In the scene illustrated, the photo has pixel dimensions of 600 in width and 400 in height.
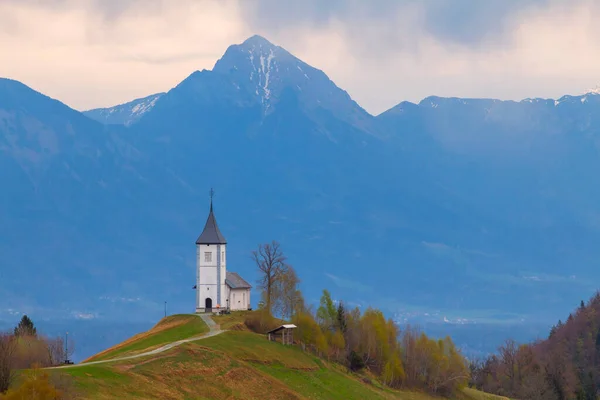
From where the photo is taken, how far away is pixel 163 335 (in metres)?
109

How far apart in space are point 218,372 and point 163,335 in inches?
811

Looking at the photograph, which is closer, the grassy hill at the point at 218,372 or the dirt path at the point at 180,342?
the grassy hill at the point at 218,372

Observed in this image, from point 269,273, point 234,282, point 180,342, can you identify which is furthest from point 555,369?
point 180,342

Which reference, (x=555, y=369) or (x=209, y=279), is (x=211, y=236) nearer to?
(x=209, y=279)

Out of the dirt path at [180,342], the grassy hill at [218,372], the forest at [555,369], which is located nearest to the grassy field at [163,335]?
the grassy hill at [218,372]

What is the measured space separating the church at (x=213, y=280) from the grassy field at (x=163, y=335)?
554cm

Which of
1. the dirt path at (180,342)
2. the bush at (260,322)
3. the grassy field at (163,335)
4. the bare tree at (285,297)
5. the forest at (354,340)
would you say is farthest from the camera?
the bare tree at (285,297)

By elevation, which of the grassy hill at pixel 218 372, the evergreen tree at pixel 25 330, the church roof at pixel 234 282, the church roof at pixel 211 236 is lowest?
the grassy hill at pixel 218 372

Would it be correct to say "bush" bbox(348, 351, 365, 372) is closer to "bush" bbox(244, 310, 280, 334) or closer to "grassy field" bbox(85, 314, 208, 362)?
"bush" bbox(244, 310, 280, 334)

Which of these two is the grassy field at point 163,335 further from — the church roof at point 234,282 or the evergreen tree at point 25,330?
the church roof at point 234,282

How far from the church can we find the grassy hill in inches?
236

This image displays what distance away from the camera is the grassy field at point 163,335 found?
328 ft

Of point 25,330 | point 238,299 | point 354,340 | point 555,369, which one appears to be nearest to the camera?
point 25,330

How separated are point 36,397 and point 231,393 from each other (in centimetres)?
2785
